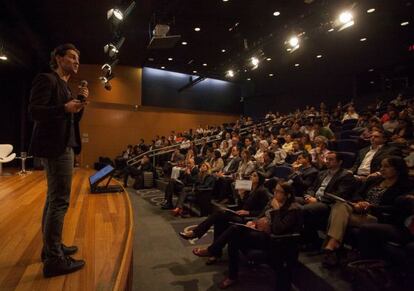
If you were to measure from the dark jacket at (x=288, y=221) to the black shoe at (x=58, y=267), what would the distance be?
5.04ft

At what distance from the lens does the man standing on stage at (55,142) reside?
1562 mm

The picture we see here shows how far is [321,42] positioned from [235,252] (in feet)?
28.0

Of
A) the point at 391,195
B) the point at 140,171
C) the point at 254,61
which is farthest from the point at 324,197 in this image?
the point at 254,61

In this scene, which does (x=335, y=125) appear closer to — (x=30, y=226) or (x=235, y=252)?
(x=235, y=252)

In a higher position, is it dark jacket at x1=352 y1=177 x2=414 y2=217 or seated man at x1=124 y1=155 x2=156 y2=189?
dark jacket at x1=352 y1=177 x2=414 y2=217

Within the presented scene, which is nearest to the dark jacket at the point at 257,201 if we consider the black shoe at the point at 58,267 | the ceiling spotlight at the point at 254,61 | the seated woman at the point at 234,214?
the seated woman at the point at 234,214

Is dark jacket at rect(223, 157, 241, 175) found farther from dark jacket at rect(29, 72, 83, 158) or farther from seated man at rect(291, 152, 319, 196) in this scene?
dark jacket at rect(29, 72, 83, 158)

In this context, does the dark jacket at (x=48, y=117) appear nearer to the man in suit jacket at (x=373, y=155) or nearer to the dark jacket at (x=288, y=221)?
the dark jacket at (x=288, y=221)

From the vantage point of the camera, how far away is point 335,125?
6828 mm

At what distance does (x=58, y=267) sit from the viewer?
1.64m

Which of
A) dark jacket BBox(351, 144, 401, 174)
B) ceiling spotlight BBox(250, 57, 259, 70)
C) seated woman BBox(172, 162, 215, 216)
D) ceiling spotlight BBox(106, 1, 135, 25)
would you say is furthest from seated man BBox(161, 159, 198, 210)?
ceiling spotlight BBox(250, 57, 259, 70)

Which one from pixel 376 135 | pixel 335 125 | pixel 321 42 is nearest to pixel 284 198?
pixel 376 135

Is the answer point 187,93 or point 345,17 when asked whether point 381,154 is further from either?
point 187,93

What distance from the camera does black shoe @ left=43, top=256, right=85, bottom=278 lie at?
64.3 inches
